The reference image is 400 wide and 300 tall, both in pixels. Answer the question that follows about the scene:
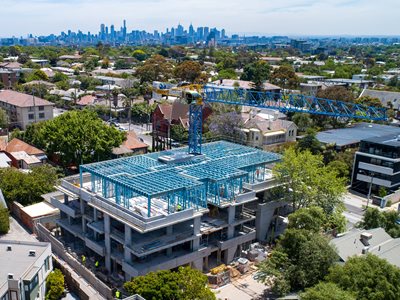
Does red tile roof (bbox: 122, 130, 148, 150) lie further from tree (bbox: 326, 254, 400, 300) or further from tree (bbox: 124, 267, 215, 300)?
tree (bbox: 326, 254, 400, 300)

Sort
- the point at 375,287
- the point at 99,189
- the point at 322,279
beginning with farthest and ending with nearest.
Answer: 1. the point at 99,189
2. the point at 322,279
3. the point at 375,287

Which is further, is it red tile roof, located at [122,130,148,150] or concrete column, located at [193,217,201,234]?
red tile roof, located at [122,130,148,150]

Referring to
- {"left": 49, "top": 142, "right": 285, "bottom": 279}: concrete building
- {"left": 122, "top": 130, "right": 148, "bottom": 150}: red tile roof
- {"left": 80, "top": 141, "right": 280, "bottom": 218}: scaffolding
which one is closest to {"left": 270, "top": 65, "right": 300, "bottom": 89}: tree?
{"left": 122, "top": 130, "right": 148, "bottom": 150}: red tile roof

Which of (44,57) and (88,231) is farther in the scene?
(44,57)

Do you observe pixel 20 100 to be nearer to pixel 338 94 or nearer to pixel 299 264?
pixel 338 94

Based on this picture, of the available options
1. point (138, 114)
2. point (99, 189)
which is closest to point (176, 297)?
point (99, 189)

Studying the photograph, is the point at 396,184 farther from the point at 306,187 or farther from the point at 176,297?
the point at 176,297
